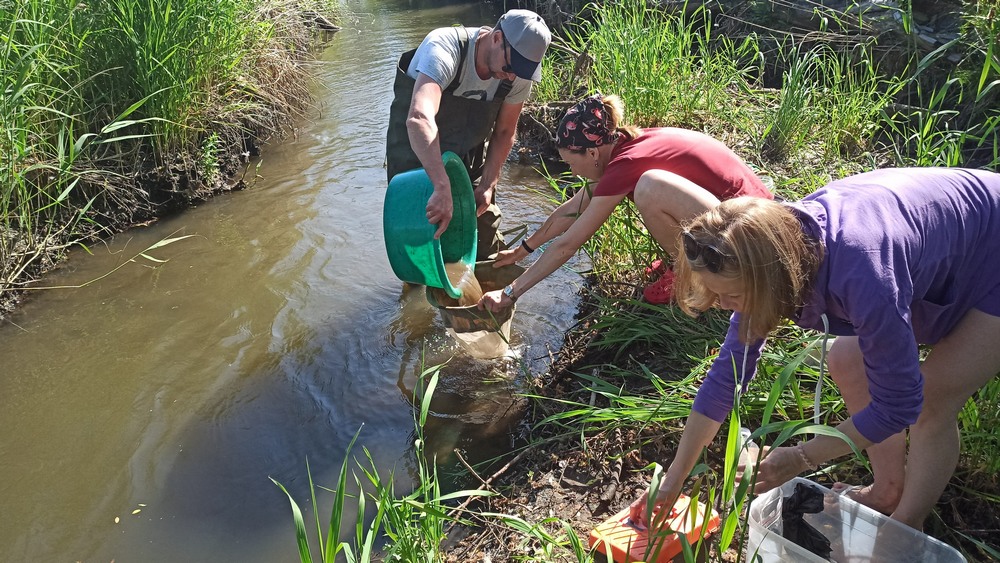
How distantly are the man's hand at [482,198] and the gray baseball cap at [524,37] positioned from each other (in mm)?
704

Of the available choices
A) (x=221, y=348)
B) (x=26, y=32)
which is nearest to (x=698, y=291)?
(x=221, y=348)

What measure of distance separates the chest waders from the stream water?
2.55 feet

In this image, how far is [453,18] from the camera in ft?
34.7

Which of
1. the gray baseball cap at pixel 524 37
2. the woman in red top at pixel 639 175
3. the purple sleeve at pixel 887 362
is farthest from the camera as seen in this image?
the gray baseball cap at pixel 524 37

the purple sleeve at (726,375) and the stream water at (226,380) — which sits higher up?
the purple sleeve at (726,375)

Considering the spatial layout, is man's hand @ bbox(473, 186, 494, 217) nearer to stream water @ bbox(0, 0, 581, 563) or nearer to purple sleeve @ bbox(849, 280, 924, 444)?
stream water @ bbox(0, 0, 581, 563)

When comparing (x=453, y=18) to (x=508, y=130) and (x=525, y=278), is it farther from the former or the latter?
(x=525, y=278)

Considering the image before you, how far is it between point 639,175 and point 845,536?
1.55m

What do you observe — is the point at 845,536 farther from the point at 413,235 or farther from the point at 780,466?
the point at 413,235

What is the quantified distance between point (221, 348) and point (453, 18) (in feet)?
26.2

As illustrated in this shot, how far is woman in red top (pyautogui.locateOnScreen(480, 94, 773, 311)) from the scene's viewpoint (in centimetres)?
296

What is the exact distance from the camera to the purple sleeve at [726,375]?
185 cm

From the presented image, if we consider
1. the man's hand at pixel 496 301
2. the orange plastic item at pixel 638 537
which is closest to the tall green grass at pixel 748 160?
the orange plastic item at pixel 638 537

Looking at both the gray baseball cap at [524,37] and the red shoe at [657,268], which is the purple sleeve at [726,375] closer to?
the red shoe at [657,268]
